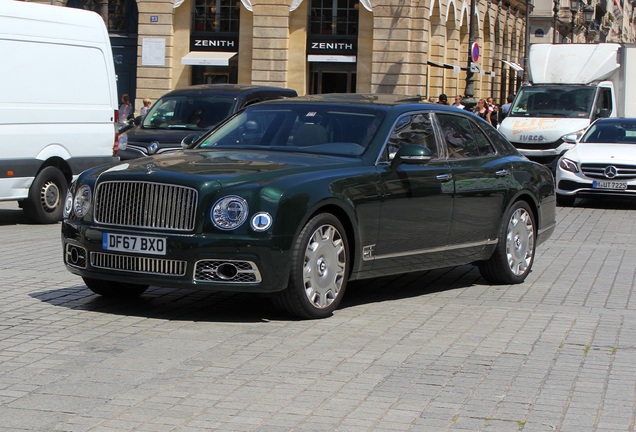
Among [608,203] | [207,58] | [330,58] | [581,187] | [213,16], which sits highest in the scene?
[213,16]

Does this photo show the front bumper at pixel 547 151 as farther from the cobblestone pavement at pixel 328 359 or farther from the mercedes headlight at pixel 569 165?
the cobblestone pavement at pixel 328 359

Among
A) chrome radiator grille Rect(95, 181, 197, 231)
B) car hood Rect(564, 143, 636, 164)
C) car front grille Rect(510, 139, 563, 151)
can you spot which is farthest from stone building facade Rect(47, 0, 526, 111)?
chrome radiator grille Rect(95, 181, 197, 231)

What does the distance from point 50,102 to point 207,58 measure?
96.7 feet

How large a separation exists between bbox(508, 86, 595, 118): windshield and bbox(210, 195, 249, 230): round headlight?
19512 millimetres

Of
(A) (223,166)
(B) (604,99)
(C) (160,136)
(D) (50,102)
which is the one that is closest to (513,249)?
(A) (223,166)

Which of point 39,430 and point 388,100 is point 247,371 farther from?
point 388,100

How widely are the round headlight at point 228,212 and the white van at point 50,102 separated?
7.18 metres

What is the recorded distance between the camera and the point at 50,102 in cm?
1550

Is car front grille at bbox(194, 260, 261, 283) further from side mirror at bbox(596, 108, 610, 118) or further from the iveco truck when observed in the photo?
side mirror at bbox(596, 108, 610, 118)

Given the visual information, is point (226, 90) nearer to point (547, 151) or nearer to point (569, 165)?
point (569, 165)

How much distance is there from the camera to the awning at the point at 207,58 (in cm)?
4444

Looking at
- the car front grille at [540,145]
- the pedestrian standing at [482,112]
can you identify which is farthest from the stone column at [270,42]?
the car front grille at [540,145]

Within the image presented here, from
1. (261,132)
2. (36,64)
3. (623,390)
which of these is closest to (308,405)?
(623,390)

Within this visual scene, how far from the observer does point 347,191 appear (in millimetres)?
8844
